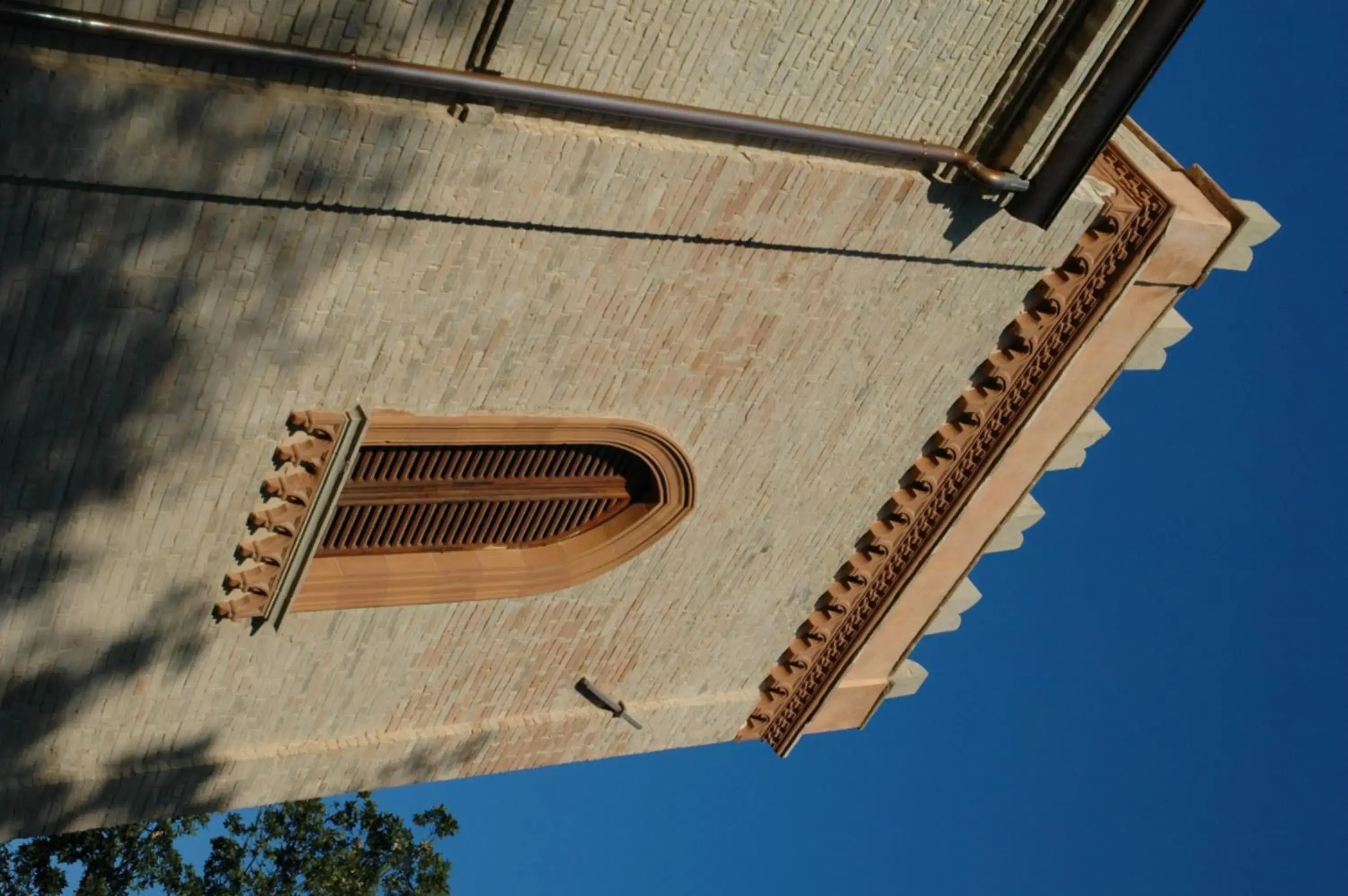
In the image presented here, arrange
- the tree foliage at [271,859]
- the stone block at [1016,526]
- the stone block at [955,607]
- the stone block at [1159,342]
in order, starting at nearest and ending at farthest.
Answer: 1. the stone block at [1159,342]
2. the stone block at [1016,526]
3. the stone block at [955,607]
4. the tree foliage at [271,859]

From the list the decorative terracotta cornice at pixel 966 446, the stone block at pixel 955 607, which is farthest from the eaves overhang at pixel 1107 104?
the stone block at pixel 955 607

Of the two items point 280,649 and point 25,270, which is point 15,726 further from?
point 25,270

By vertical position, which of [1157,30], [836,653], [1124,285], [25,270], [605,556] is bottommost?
[836,653]

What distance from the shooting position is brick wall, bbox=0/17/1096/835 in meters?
8.80

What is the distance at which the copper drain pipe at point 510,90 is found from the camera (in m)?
7.85

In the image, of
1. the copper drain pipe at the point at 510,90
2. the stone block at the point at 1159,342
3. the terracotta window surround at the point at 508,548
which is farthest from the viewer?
the stone block at the point at 1159,342

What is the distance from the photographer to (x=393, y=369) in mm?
10438

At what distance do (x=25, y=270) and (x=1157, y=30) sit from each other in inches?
312

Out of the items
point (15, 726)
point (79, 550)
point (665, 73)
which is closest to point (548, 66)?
point (665, 73)

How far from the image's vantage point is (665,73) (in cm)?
1016

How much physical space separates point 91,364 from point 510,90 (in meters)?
2.87

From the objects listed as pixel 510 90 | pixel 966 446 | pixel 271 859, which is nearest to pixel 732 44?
pixel 510 90

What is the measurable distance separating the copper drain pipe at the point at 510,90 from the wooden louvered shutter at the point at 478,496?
2896 mm

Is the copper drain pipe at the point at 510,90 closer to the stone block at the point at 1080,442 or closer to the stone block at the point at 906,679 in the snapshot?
the stone block at the point at 1080,442
